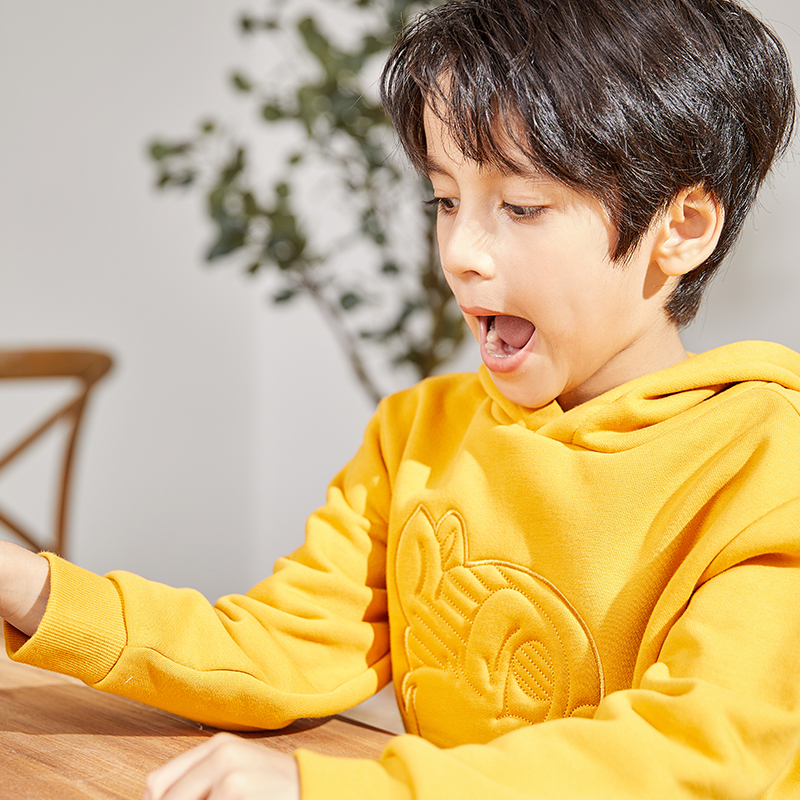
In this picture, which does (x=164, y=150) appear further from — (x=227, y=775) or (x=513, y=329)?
(x=227, y=775)

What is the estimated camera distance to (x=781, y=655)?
1.46 feet

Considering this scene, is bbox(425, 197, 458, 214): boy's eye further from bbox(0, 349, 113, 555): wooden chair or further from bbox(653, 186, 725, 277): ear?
bbox(0, 349, 113, 555): wooden chair

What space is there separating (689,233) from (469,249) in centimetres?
16

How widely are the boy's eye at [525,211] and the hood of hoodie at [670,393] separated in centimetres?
14

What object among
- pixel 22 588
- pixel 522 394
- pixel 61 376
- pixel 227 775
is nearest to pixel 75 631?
pixel 22 588

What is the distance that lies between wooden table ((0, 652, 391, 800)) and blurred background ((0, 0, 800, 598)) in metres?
1.66

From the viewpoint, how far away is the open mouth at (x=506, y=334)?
0.61 meters

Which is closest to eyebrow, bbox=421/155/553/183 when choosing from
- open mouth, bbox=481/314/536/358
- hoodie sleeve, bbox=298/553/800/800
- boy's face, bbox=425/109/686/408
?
boy's face, bbox=425/109/686/408

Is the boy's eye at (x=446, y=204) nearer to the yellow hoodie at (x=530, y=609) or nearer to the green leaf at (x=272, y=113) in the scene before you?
the yellow hoodie at (x=530, y=609)

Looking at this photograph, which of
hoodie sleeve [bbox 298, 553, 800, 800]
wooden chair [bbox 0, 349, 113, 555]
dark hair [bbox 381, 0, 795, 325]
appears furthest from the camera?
wooden chair [bbox 0, 349, 113, 555]

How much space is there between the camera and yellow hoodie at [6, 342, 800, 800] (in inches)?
16.7

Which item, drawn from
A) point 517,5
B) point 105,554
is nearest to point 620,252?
point 517,5

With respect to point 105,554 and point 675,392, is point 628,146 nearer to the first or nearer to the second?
point 675,392

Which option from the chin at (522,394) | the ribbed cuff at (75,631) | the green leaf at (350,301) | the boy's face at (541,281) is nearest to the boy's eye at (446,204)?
the boy's face at (541,281)
